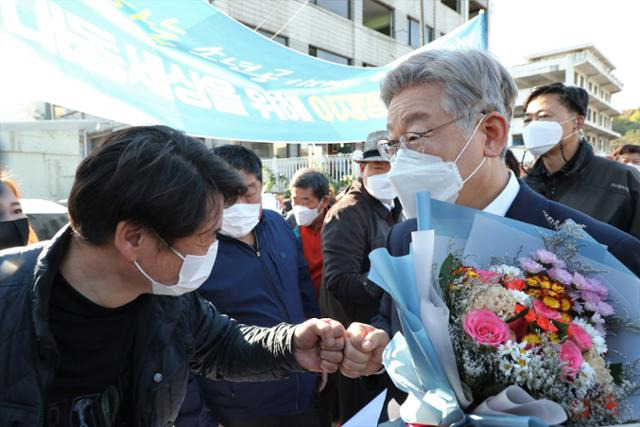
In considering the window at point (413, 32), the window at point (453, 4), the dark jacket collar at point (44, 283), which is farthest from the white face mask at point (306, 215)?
the window at point (453, 4)

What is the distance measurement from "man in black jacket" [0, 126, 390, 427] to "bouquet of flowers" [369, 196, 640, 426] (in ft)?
1.68

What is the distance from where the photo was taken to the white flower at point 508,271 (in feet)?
3.50

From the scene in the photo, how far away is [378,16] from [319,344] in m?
20.3

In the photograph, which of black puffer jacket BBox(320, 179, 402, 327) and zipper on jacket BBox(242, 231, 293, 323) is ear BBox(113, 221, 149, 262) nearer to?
zipper on jacket BBox(242, 231, 293, 323)

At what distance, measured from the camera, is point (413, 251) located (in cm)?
106

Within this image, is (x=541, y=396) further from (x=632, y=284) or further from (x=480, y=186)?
(x=480, y=186)

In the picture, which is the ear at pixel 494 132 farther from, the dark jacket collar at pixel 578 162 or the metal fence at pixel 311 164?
the metal fence at pixel 311 164

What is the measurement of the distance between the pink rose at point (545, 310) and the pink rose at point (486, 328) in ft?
0.32

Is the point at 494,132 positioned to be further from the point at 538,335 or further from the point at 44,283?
the point at 44,283

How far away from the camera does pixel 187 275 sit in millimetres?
1623

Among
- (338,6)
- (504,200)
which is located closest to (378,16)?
(338,6)

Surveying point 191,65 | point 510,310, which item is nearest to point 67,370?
point 510,310

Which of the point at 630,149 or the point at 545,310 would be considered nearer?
the point at 545,310

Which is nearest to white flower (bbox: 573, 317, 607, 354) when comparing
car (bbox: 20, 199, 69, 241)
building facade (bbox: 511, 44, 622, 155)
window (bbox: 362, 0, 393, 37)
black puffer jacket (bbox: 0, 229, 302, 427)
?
black puffer jacket (bbox: 0, 229, 302, 427)
